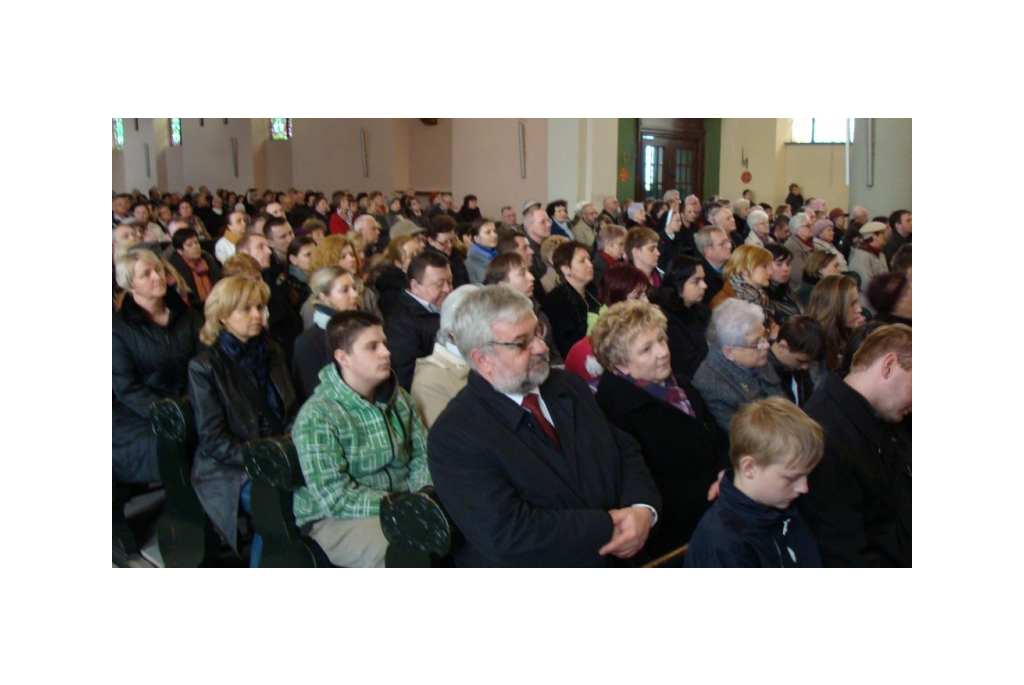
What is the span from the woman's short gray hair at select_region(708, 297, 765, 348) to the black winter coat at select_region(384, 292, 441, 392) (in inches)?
58.2

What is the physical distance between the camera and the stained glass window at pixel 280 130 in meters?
20.6

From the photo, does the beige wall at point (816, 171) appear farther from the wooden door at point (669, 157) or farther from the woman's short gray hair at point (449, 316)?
the woman's short gray hair at point (449, 316)

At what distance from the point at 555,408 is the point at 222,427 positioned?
1600 mm

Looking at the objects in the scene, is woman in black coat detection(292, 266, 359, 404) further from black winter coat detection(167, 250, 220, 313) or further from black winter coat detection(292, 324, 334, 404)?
black winter coat detection(167, 250, 220, 313)

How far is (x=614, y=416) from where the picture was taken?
3.19 meters

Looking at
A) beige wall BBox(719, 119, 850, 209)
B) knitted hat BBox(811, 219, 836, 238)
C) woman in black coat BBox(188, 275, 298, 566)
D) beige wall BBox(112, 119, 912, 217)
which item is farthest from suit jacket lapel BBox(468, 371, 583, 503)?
beige wall BBox(719, 119, 850, 209)

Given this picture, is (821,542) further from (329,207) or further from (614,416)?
(329,207)

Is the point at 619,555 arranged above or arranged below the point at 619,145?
below

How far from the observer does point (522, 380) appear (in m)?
2.68

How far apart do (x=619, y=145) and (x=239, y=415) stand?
11713 millimetres

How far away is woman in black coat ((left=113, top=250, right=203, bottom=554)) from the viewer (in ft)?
13.5

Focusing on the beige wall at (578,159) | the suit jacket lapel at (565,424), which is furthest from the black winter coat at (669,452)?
the beige wall at (578,159)

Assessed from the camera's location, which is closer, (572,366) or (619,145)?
(572,366)

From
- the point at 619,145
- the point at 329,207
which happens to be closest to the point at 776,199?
the point at 619,145
